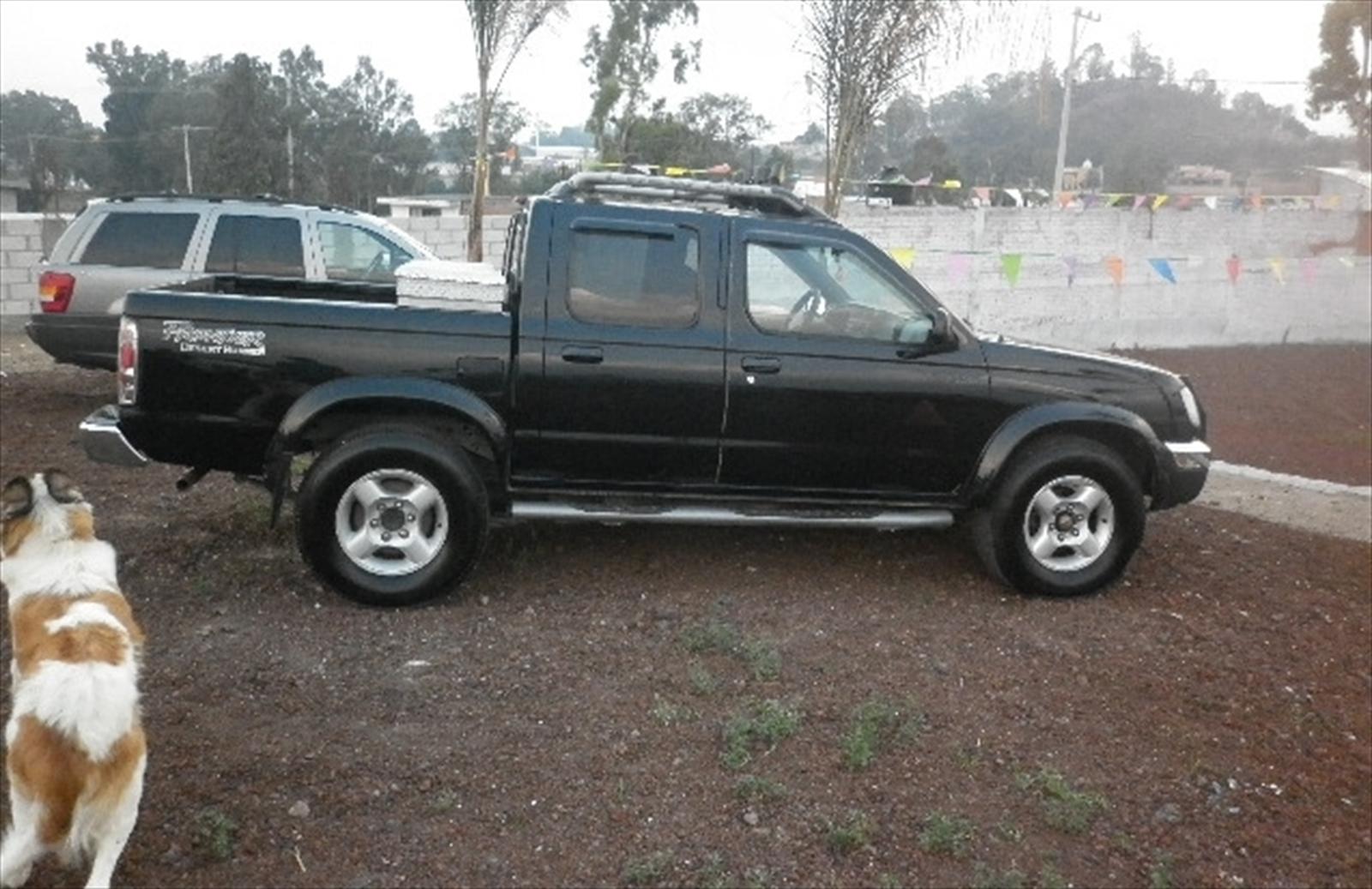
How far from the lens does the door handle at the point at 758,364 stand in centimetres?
587

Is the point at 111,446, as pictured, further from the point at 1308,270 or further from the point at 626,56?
the point at 626,56

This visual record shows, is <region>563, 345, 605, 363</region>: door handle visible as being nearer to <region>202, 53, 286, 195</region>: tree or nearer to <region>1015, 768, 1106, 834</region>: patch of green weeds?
<region>1015, 768, 1106, 834</region>: patch of green weeds

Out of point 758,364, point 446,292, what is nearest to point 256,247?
point 446,292

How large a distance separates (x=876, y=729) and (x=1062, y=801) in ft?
2.34

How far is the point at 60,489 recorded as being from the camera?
3811 mm

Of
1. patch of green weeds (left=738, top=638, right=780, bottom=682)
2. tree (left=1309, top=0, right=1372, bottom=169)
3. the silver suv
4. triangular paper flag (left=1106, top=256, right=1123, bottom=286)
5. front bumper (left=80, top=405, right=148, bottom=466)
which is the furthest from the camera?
tree (left=1309, top=0, right=1372, bottom=169)

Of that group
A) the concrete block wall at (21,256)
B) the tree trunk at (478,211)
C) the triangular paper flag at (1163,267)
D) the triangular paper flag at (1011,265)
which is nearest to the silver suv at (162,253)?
the tree trunk at (478,211)

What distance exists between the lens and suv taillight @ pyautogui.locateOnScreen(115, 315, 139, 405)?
5469 mm

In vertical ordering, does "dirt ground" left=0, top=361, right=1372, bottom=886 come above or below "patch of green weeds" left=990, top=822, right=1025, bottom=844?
above

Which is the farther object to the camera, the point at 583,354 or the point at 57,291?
the point at 57,291

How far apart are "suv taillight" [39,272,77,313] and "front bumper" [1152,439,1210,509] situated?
8215mm

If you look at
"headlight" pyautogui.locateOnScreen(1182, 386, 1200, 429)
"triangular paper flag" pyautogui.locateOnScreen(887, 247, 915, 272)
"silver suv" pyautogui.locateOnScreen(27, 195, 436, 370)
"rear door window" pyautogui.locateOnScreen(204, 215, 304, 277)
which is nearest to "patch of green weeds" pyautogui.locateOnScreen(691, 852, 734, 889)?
"headlight" pyautogui.locateOnScreen(1182, 386, 1200, 429)

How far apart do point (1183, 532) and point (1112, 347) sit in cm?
1095

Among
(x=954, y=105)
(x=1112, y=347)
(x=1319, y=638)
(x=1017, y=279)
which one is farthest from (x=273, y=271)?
(x=954, y=105)
